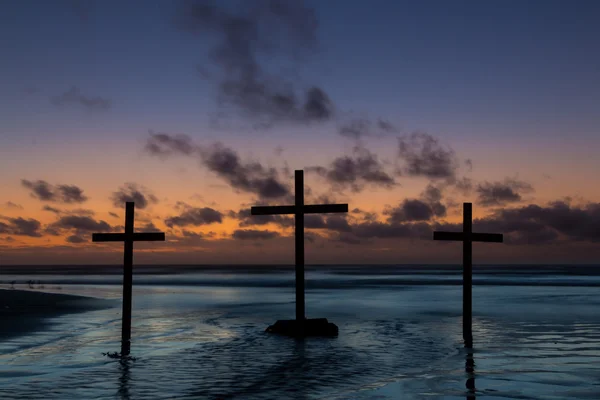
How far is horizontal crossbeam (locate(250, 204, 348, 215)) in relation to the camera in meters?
19.8

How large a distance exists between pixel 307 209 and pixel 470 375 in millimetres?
7861

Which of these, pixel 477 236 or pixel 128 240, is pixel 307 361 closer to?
pixel 128 240

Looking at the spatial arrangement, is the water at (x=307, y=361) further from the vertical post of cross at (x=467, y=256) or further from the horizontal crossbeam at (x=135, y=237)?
the horizontal crossbeam at (x=135, y=237)

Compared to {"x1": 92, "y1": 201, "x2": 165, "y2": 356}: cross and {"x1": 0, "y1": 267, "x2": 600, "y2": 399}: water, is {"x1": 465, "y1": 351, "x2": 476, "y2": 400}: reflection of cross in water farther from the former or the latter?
{"x1": 92, "y1": 201, "x2": 165, "y2": 356}: cross

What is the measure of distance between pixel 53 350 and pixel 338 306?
22010 mm

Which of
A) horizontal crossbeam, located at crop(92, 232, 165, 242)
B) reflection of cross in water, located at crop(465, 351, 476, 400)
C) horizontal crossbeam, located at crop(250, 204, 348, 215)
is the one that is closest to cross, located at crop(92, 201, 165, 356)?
horizontal crossbeam, located at crop(92, 232, 165, 242)

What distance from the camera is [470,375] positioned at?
13977 millimetres

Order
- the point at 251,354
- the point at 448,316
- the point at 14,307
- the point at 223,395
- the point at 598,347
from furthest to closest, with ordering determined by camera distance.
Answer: the point at 14,307 → the point at 448,316 → the point at 598,347 → the point at 251,354 → the point at 223,395

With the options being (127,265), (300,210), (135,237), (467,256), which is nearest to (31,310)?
(127,265)

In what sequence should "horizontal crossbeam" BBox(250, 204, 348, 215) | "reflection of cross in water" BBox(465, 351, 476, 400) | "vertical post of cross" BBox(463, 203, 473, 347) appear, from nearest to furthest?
"reflection of cross in water" BBox(465, 351, 476, 400)
"vertical post of cross" BBox(463, 203, 473, 347)
"horizontal crossbeam" BBox(250, 204, 348, 215)

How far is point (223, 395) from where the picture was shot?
11891 mm

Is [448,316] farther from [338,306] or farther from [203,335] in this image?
[203,335]

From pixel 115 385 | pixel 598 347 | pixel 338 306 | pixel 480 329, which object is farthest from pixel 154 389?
pixel 338 306

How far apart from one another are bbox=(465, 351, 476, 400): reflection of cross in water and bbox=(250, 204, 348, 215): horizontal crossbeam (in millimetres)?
5784
